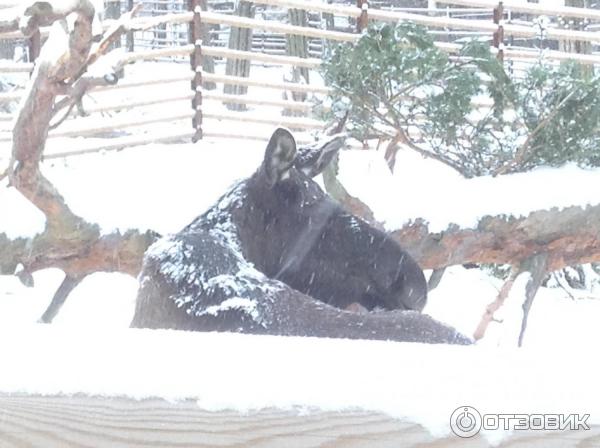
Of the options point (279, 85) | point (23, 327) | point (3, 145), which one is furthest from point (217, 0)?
point (23, 327)

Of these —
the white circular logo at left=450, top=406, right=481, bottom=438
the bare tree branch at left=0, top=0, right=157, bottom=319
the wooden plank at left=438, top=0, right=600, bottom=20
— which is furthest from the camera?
the wooden plank at left=438, top=0, right=600, bottom=20

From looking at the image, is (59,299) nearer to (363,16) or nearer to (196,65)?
(196,65)

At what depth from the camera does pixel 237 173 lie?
219 inches

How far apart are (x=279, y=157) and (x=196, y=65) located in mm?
6352

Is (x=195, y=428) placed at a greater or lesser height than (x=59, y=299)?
greater

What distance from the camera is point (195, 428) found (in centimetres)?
118

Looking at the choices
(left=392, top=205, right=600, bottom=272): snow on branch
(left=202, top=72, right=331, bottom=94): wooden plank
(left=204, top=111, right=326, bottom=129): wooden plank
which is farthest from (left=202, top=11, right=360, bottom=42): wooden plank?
(left=392, top=205, right=600, bottom=272): snow on branch

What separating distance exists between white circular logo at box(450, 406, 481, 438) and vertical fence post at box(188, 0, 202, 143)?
8207 millimetres

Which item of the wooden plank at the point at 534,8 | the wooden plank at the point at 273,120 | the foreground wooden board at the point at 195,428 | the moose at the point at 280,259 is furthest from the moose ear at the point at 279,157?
the wooden plank at the point at 534,8

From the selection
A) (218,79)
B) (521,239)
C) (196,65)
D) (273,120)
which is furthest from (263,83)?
(521,239)

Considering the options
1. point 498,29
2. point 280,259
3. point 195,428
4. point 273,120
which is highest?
point 195,428

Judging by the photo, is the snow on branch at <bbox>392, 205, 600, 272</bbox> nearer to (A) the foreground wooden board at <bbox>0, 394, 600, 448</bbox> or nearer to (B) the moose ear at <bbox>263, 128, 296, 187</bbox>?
(B) the moose ear at <bbox>263, 128, 296, 187</bbox>

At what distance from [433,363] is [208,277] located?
1.31m

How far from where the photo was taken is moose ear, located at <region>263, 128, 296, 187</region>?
3.09 meters
